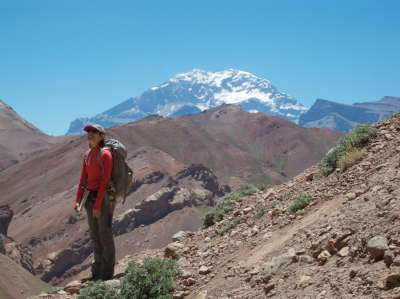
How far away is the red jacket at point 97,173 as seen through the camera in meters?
6.01

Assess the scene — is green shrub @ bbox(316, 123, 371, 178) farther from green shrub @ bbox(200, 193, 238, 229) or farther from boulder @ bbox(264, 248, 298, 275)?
boulder @ bbox(264, 248, 298, 275)

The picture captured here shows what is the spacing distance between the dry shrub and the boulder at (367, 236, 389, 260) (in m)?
3.23

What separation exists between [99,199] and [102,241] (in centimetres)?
76

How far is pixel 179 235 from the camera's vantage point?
8.47m

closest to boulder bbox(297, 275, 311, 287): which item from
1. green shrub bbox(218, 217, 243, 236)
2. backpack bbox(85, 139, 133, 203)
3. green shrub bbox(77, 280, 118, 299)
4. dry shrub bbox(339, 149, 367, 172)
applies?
green shrub bbox(77, 280, 118, 299)

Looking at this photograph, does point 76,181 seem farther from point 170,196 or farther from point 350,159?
point 350,159

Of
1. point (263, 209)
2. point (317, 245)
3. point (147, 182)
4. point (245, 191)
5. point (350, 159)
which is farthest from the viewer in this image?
point (147, 182)

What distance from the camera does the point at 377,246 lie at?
3.84 m

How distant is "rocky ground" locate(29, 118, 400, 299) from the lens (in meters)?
3.77

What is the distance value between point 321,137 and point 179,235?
118 meters

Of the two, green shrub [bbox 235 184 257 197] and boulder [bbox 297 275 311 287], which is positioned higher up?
green shrub [bbox 235 184 257 197]

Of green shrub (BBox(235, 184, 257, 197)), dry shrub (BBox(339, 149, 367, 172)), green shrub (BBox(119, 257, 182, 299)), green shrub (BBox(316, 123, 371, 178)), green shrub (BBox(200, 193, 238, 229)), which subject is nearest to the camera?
green shrub (BBox(119, 257, 182, 299))

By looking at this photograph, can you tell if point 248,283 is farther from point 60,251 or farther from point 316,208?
point 60,251

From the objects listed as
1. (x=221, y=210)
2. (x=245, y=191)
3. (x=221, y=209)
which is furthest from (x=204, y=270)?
(x=245, y=191)
